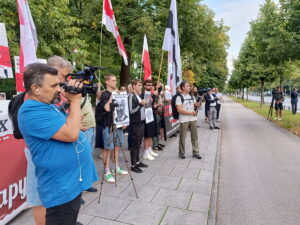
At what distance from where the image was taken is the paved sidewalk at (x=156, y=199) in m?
3.01

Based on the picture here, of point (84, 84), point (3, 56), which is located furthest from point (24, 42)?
point (84, 84)

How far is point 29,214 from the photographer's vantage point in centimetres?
312

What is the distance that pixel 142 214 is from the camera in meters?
3.13

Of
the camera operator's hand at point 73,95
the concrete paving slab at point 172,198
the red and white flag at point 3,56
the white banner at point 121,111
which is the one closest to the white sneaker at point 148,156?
A: the white banner at point 121,111

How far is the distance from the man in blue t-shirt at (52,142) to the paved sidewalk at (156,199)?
144 centimetres

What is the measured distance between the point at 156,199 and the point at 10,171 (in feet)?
6.74

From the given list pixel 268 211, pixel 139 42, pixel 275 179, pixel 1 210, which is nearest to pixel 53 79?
pixel 1 210

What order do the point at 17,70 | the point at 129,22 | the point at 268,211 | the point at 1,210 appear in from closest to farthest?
the point at 1,210 < the point at 268,211 < the point at 17,70 < the point at 129,22

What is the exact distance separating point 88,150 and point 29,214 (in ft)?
6.52

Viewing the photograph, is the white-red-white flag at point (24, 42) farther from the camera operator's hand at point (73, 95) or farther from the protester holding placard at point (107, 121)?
the camera operator's hand at point (73, 95)

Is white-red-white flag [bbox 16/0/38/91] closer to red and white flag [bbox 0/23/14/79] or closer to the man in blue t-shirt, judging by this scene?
red and white flag [bbox 0/23/14/79]

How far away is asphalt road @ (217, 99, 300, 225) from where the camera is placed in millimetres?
3275


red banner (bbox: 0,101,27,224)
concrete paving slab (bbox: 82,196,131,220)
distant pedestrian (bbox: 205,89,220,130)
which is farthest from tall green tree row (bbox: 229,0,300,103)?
red banner (bbox: 0,101,27,224)

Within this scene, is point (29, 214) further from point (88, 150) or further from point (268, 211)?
point (268, 211)
